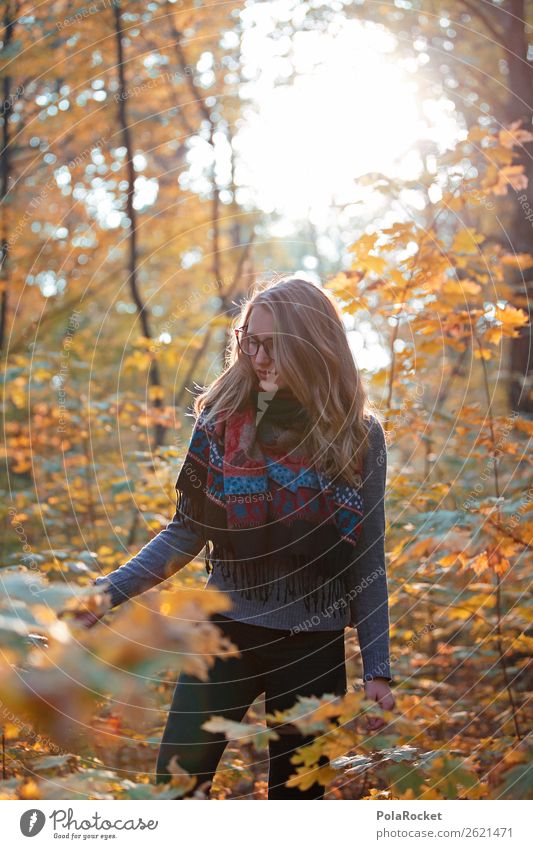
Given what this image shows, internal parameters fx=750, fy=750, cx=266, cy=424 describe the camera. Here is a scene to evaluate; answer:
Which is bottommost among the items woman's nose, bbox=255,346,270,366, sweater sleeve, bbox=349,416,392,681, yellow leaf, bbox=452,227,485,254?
sweater sleeve, bbox=349,416,392,681

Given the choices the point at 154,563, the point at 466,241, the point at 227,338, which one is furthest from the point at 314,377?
the point at 227,338

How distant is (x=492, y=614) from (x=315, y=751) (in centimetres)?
218

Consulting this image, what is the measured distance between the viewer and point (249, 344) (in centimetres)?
234

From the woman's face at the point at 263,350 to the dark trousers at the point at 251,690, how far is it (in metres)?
0.72

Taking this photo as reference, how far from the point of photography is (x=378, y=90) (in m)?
5.06

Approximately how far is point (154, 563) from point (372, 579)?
651 mm

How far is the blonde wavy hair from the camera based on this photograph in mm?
2250

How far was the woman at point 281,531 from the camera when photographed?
214 cm

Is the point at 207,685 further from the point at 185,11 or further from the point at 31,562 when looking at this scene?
the point at 185,11

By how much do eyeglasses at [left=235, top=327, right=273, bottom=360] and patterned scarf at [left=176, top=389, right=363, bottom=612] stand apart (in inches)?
7.6

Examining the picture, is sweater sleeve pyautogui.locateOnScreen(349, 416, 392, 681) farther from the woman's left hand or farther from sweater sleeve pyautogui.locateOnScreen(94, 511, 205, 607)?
sweater sleeve pyautogui.locateOnScreen(94, 511, 205, 607)
